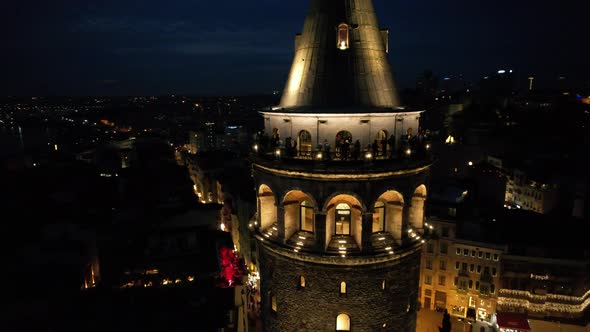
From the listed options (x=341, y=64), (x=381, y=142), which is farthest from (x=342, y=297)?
(x=341, y=64)

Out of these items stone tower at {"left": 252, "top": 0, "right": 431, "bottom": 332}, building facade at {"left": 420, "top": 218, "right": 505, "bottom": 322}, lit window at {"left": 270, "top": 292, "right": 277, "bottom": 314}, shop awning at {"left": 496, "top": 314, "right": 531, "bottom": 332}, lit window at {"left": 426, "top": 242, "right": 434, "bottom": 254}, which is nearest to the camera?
stone tower at {"left": 252, "top": 0, "right": 431, "bottom": 332}

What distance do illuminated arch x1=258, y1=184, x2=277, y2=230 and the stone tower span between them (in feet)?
2.12

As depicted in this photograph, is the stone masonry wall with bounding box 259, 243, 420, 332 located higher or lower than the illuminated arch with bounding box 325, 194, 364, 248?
→ lower

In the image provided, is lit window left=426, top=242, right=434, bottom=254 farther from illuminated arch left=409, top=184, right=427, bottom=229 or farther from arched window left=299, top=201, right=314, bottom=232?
arched window left=299, top=201, right=314, bottom=232

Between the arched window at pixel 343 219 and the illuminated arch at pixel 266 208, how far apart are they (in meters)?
2.63

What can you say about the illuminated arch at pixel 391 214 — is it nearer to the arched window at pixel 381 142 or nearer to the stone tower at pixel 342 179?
the stone tower at pixel 342 179

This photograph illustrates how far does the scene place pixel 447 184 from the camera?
51875 mm

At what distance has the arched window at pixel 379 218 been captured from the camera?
1442cm

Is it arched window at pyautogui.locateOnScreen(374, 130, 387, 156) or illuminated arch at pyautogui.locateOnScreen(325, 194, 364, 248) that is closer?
arched window at pyautogui.locateOnScreen(374, 130, 387, 156)

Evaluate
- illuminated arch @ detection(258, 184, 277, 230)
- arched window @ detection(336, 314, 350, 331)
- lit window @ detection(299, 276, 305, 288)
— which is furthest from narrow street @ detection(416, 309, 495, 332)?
illuminated arch @ detection(258, 184, 277, 230)

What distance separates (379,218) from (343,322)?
4079mm

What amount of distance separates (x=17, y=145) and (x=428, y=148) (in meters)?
189

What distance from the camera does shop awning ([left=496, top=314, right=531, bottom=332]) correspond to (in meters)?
38.4

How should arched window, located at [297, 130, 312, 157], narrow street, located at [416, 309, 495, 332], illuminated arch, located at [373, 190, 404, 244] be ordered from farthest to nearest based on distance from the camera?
narrow street, located at [416, 309, 495, 332] < illuminated arch, located at [373, 190, 404, 244] < arched window, located at [297, 130, 312, 157]
